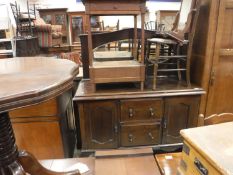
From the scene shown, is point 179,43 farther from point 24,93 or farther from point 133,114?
A: point 24,93

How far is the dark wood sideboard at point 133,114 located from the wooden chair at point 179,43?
0.16 metres

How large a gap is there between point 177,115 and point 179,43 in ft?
2.08

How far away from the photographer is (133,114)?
66.0 inches

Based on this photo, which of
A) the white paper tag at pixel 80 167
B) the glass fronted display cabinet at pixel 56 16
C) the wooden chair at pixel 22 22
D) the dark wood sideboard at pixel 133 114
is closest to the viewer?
the white paper tag at pixel 80 167

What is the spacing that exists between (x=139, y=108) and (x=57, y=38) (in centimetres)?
492

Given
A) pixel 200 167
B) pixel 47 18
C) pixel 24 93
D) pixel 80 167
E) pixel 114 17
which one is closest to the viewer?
pixel 24 93

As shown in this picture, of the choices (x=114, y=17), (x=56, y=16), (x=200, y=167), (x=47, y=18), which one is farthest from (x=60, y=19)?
(x=200, y=167)

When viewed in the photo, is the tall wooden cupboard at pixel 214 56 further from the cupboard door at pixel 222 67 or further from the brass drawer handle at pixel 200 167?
the brass drawer handle at pixel 200 167

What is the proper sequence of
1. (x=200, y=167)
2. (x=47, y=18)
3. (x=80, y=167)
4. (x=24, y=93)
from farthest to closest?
1. (x=47, y=18)
2. (x=80, y=167)
3. (x=200, y=167)
4. (x=24, y=93)

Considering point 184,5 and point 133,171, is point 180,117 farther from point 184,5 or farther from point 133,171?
point 184,5

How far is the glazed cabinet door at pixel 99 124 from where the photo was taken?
5.37 feet

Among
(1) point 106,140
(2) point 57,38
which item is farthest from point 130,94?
(2) point 57,38

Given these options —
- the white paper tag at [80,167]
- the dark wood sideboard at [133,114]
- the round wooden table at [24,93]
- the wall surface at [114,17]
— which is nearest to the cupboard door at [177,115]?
the dark wood sideboard at [133,114]

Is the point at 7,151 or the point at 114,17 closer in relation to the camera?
the point at 7,151
